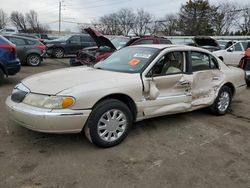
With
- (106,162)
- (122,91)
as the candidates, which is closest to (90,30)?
(122,91)

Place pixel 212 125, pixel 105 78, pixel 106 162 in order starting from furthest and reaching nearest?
pixel 212 125 < pixel 105 78 < pixel 106 162

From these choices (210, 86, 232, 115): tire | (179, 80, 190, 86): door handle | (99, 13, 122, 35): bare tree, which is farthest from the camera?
(99, 13, 122, 35): bare tree

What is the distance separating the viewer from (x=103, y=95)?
3.85 metres

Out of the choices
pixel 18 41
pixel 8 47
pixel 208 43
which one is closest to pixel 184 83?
pixel 8 47

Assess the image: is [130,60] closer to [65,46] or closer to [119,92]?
[119,92]

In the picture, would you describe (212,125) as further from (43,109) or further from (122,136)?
(43,109)

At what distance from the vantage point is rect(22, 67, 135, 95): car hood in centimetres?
381

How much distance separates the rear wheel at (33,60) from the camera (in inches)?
519

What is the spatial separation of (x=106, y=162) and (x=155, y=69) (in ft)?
5.84

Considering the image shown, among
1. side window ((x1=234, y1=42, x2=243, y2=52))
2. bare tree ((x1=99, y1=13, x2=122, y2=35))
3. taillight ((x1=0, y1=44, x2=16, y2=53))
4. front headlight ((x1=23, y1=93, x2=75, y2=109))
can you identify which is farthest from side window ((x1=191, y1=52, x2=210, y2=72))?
bare tree ((x1=99, y1=13, x2=122, y2=35))

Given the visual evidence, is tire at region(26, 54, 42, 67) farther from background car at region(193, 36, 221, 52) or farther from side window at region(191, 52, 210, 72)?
side window at region(191, 52, 210, 72)

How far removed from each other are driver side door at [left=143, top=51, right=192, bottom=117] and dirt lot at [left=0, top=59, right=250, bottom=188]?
41 cm

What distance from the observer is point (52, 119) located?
139 inches

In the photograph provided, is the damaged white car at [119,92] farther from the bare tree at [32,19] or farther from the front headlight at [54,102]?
the bare tree at [32,19]
